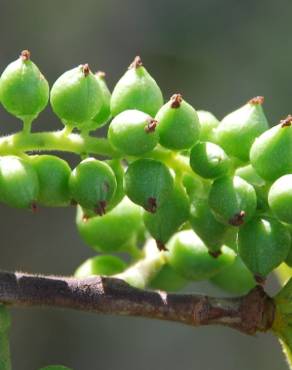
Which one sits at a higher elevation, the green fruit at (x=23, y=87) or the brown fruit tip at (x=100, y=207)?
the green fruit at (x=23, y=87)

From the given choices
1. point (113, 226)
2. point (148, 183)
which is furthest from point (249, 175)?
point (113, 226)

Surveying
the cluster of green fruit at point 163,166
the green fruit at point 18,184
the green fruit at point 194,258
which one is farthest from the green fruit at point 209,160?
the green fruit at point 194,258

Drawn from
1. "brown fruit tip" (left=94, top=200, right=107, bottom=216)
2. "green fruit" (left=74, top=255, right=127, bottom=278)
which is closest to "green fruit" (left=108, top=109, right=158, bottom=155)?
"brown fruit tip" (left=94, top=200, right=107, bottom=216)

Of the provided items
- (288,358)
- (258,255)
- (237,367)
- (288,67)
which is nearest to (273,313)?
(288,358)

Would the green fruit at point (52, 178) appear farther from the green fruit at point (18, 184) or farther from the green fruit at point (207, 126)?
the green fruit at point (207, 126)

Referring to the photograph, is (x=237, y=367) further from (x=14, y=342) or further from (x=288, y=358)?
(x=288, y=358)

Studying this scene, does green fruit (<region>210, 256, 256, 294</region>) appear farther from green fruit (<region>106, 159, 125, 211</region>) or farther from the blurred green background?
the blurred green background
